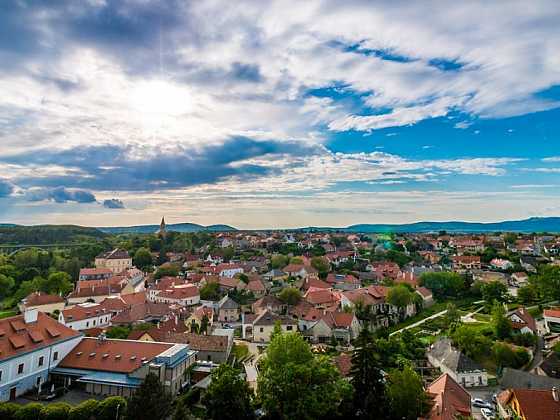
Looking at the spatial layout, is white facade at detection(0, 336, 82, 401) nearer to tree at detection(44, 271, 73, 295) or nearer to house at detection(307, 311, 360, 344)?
house at detection(307, 311, 360, 344)

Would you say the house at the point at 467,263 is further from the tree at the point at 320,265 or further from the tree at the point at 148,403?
the tree at the point at 148,403

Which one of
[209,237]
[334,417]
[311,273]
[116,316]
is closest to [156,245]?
[209,237]

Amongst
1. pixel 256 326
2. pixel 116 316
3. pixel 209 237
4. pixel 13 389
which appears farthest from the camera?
pixel 209 237

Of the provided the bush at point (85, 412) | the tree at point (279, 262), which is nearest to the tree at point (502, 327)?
the bush at point (85, 412)

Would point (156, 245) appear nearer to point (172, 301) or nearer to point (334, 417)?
point (172, 301)

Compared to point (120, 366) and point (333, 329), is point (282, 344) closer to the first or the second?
point (120, 366)

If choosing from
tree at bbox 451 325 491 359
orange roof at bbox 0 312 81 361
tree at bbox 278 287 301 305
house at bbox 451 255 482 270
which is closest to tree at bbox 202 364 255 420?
orange roof at bbox 0 312 81 361
